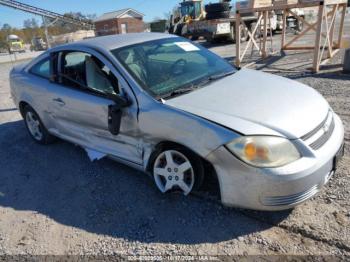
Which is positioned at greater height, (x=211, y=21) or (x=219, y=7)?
(x=219, y=7)

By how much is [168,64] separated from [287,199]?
1.86 metres

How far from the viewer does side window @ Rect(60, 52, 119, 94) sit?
3.16 meters

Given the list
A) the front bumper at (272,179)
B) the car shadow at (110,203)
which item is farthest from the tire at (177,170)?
the front bumper at (272,179)

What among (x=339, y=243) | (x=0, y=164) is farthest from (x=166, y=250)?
(x=0, y=164)

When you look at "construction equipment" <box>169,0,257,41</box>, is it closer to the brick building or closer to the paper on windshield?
the paper on windshield

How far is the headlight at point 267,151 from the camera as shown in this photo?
7.34 ft

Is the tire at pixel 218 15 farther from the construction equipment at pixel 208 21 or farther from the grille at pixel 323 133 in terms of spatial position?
the grille at pixel 323 133

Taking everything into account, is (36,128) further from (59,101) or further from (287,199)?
(287,199)

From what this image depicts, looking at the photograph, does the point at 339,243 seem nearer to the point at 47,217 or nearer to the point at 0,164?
the point at 47,217

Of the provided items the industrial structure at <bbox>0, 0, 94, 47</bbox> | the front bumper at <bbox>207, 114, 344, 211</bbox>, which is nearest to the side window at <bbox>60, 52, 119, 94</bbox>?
the front bumper at <bbox>207, 114, 344, 211</bbox>

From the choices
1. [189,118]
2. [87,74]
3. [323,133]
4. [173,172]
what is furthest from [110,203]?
[323,133]

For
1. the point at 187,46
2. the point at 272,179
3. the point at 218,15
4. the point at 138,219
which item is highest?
the point at 218,15

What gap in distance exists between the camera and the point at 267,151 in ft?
7.34

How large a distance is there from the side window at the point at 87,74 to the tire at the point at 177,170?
85cm
